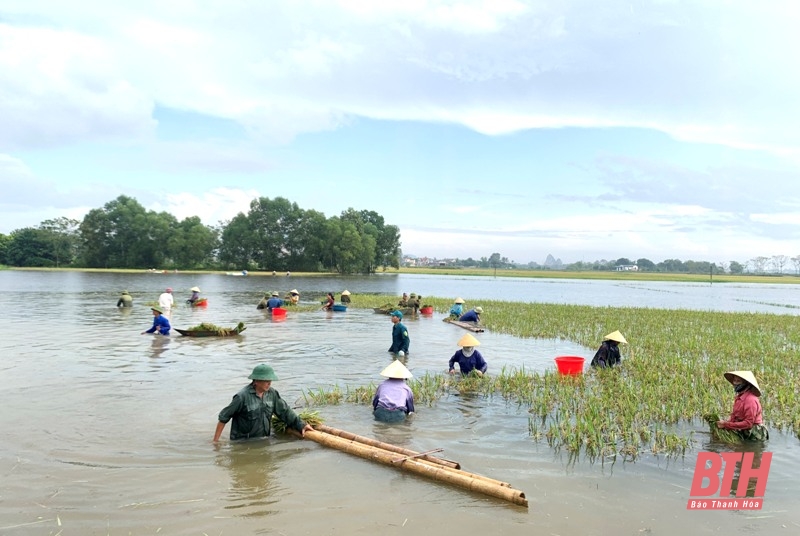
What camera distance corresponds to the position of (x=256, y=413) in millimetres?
7926

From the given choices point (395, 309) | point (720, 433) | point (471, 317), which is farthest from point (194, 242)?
point (720, 433)

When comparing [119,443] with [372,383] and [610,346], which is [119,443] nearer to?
[372,383]

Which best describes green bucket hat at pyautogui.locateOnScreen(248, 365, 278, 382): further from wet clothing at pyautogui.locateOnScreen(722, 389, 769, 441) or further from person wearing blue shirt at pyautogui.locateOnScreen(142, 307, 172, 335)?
person wearing blue shirt at pyautogui.locateOnScreen(142, 307, 172, 335)

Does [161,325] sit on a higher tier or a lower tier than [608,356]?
lower

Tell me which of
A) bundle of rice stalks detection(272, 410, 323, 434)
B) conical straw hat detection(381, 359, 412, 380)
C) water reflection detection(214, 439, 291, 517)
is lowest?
water reflection detection(214, 439, 291, 517)

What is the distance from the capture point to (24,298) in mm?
34250

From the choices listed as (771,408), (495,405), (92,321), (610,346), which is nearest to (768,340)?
(610,346)

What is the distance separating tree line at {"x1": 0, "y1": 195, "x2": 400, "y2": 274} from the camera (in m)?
104

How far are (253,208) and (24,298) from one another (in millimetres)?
77747

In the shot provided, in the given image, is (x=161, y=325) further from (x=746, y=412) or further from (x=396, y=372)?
(x=746, y=412)

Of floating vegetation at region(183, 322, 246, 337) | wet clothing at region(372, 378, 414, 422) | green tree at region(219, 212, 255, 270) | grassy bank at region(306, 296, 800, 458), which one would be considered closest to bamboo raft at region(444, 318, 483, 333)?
grassy bank at region(306, 296, 800, 458)

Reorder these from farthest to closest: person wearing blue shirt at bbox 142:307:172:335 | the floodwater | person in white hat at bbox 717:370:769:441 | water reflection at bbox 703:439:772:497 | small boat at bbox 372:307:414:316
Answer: small boat at bbox 372:307:414:316 → person wearing blue shirt at bbox 142:307:172:335 → person in white hat at bbox 717:370:769:441 → water reflection at bbox 703:439:772:497 → the floodwater

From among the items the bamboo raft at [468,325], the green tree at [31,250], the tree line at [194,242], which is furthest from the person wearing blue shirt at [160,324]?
the green tree at [31,250]

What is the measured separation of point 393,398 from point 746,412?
5641 mm
